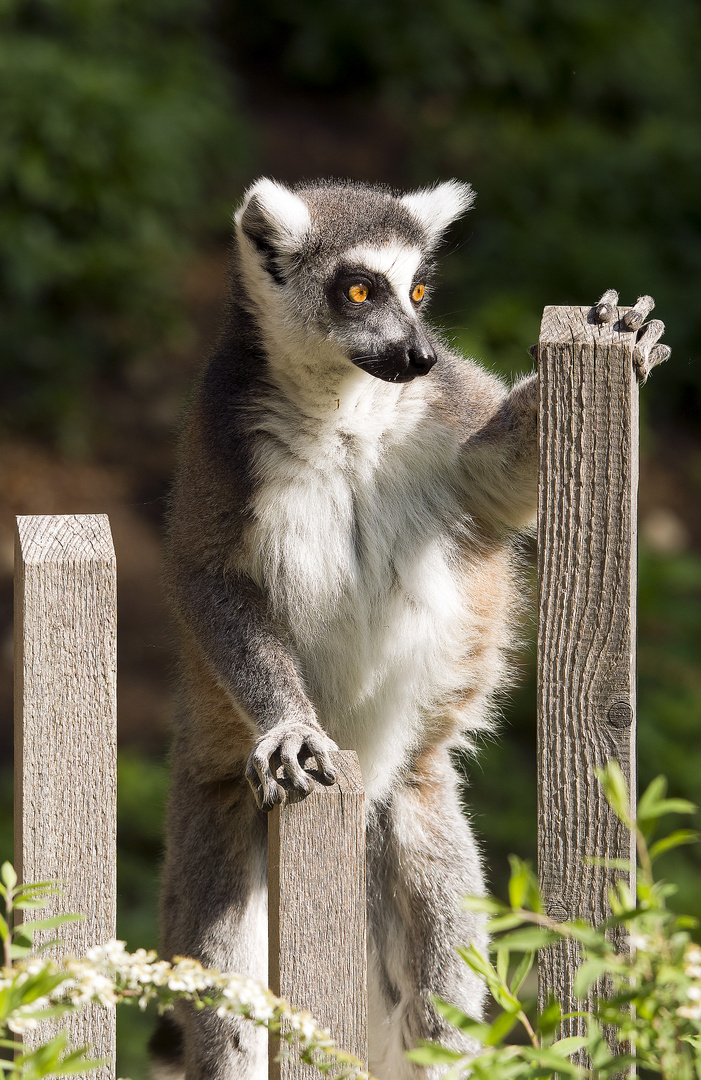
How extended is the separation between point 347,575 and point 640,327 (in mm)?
897

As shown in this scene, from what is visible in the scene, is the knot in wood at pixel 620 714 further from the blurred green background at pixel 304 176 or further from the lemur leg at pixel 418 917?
the blurred green background at pixel 304 176

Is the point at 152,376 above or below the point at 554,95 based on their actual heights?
below

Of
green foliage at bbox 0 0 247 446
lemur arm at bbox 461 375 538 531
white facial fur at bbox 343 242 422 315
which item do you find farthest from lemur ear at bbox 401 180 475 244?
green foliage at bbox 0 0 247 446

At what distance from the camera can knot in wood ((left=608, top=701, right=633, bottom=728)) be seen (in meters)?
1.97

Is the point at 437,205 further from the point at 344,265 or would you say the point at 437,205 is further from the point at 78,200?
the point at 78,200

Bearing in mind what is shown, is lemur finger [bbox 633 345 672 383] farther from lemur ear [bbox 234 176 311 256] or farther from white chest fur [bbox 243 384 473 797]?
lemur ear [bbox 234 176 311 256]

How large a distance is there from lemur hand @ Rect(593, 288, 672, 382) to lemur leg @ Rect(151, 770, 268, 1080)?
4.60ft

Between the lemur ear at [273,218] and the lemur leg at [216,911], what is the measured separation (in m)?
1.29

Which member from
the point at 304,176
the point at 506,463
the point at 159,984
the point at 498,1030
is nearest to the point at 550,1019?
the point at 498,1030

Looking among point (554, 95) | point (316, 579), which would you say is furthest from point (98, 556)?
point (554, 95)

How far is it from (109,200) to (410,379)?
576 centimetres

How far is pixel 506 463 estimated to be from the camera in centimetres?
279

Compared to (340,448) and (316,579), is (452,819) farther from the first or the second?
(340,448)

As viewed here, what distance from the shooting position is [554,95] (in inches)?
374
